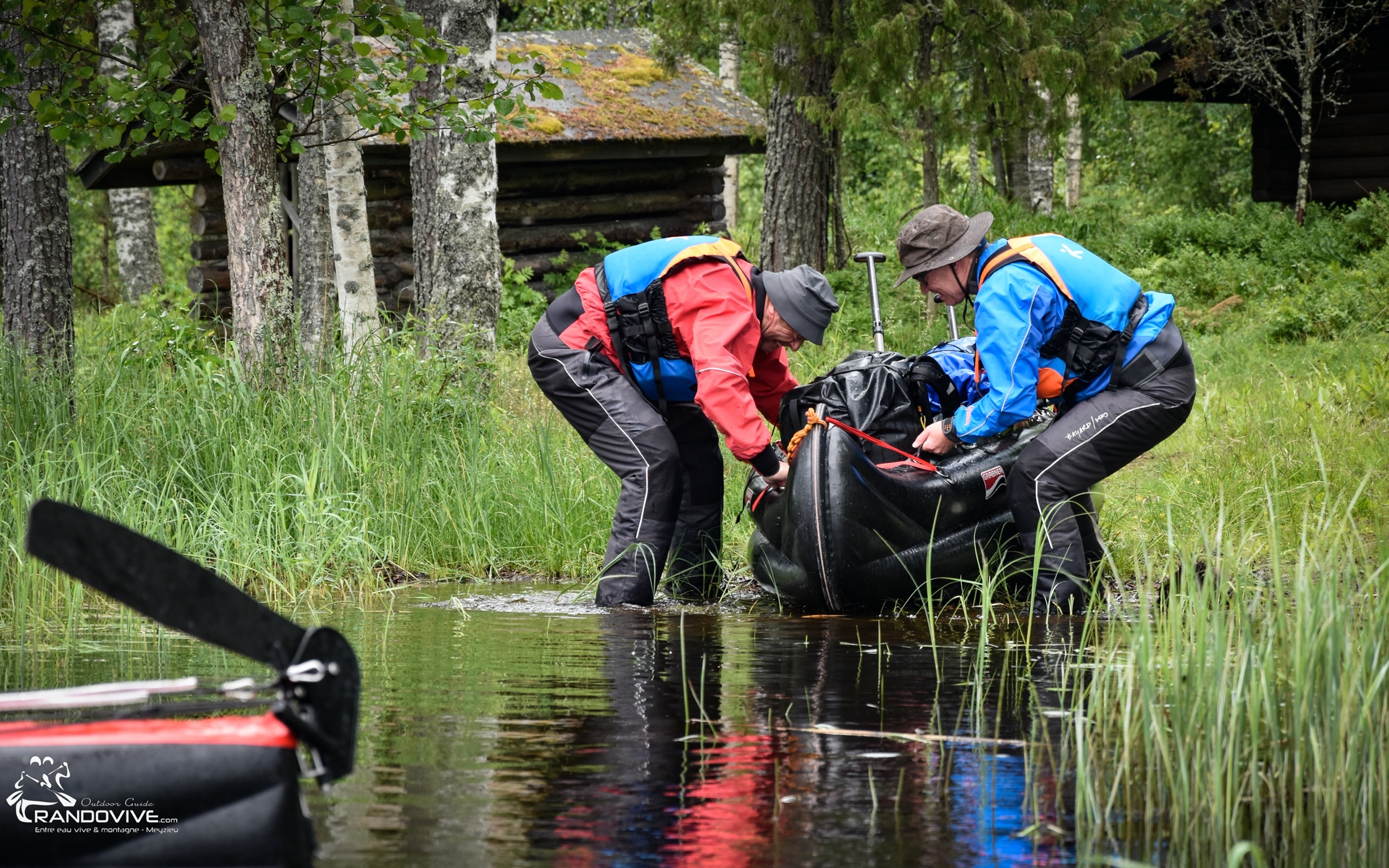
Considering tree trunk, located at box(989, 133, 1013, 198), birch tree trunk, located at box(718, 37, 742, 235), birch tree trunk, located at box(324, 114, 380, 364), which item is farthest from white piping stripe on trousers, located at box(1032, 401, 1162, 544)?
birch tree trunk, located at box(718, 37, 742, 235)

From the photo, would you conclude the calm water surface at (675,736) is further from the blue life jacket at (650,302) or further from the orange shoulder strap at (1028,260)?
the orange shoulder strap at (1028,260)

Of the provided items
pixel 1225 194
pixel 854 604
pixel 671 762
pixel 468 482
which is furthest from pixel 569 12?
pixel 671 762

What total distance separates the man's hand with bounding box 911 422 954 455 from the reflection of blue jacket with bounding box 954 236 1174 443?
204 mm

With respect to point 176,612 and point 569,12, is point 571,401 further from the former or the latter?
point 569,12

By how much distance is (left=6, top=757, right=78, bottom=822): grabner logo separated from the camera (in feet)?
7.13

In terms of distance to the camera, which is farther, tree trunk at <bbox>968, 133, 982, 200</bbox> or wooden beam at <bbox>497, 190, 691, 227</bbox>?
wooden beam at <bbox>497, 190, 691, 227</bbox>

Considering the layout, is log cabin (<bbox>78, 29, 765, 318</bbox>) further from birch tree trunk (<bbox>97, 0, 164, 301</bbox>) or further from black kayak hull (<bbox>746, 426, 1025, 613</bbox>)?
black kayak hull (<bbox>746, 426, 1025, 613</bbox>)

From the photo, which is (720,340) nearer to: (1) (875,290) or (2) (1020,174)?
(1) (875,290)

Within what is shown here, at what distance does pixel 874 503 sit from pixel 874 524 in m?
0.09

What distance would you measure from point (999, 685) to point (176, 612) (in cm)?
281

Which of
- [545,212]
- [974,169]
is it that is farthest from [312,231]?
[974,169]

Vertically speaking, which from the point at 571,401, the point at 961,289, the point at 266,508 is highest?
the point at 961,289

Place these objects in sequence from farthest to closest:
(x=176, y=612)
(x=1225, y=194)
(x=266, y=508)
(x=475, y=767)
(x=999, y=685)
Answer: (x=1225, y=194)
(x=266, y=508)
(x=999, y=685)
(x=475, y=767)
(x=176, y=612)

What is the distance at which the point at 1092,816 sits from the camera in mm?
2912
